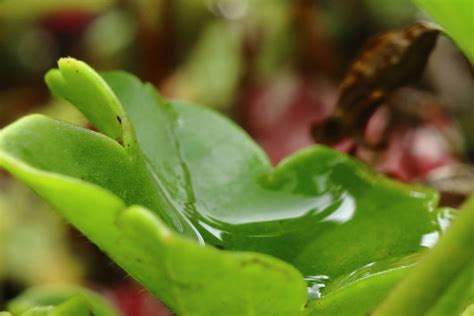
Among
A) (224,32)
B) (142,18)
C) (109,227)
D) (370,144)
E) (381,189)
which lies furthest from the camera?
(224,32)

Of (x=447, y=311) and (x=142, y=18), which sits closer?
(x=447, y=311)

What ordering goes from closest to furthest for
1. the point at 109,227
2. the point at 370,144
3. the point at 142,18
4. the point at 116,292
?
the point at 109,227 → the point at 370,144 → the point at 116,292 → the point at 142,18

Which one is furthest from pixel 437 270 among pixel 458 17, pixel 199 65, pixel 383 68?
pixel 199 65

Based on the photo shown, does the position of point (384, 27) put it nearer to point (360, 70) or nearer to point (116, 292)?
point (116, 292)

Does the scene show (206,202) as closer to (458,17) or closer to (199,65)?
(458,17)

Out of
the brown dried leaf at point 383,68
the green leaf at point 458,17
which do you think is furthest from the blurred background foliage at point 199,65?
the green leaf at point 458,17

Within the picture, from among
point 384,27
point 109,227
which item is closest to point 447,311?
point 109,227

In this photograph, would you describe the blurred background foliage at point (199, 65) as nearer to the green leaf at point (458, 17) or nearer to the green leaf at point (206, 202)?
the green leaf at point (206, 202)
